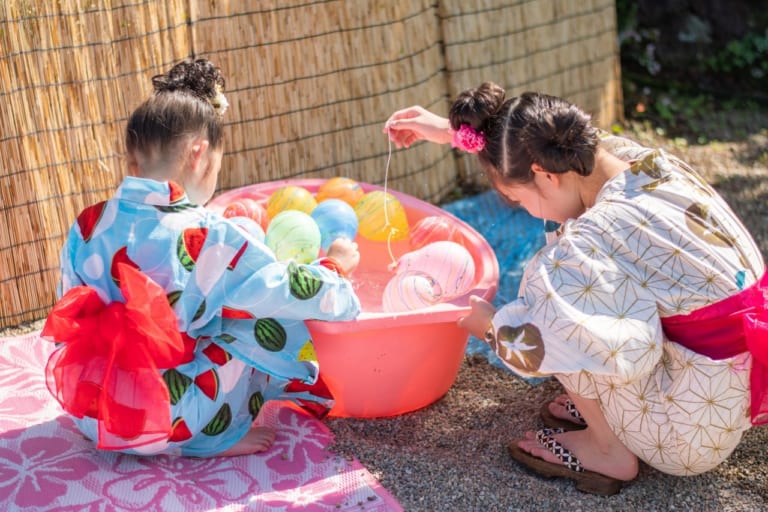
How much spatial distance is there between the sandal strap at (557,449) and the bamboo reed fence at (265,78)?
194 cm

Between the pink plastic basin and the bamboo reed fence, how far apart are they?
51.4 inches

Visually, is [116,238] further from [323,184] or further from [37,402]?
[323,184]

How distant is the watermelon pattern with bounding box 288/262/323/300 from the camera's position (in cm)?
277

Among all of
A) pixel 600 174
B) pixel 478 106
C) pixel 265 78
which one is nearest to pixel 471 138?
pixel 478 106

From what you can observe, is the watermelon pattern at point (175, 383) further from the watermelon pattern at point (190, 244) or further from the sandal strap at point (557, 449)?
the sandal strap at point (557, 449)

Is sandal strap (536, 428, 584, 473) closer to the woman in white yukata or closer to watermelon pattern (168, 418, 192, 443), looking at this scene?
the woman in white yukata

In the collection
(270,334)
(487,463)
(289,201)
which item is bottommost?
(487,463)

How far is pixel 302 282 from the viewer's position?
9.12 ft

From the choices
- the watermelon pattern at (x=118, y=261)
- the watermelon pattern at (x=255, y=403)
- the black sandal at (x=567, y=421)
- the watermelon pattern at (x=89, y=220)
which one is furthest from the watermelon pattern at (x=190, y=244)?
the black sandal at (x=567, y=421)

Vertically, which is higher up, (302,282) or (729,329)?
(302,282)

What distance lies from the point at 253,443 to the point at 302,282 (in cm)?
59

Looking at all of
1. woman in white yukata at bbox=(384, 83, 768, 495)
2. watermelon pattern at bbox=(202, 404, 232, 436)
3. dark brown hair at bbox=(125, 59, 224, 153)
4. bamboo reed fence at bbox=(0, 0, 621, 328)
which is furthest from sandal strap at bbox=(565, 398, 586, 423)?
bamboo reed fence at bbox=(0, 0, 621, 328)

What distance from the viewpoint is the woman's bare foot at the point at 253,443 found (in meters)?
2.95

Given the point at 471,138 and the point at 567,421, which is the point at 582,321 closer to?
the point at 471,138
